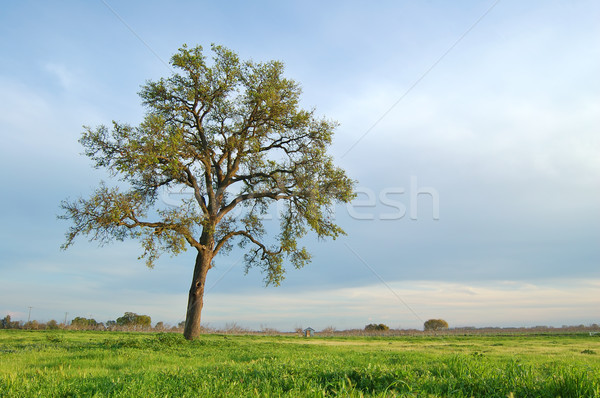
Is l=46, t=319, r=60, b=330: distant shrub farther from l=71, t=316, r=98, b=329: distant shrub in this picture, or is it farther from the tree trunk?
Answer: the tree trunk

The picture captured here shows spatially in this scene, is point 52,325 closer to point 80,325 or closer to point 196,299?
point 80,325

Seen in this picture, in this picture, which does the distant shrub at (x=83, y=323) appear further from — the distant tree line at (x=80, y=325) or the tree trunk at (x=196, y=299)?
the tree trunk at (x=196, y=299)

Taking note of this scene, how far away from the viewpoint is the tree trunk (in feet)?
71.7

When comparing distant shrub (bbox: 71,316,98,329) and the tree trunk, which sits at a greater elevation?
the tree trunk

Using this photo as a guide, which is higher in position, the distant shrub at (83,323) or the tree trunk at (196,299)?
the tree trunk at (196,299)

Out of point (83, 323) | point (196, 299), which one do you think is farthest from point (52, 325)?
point (196, 299)

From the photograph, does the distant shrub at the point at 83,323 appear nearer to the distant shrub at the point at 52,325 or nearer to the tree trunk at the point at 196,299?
the distant shrub at the point at 52,325

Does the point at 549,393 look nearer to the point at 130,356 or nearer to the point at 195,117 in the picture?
the point at 130,356

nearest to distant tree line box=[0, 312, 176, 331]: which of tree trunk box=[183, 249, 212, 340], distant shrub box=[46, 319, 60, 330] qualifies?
distant shrub box=[46, 319, 60, 330]

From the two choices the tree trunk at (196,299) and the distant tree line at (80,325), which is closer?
the tree trunk at (196,299)

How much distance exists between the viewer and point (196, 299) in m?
22.0

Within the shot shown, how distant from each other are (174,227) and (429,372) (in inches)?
669

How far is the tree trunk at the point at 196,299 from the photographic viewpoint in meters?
21.9

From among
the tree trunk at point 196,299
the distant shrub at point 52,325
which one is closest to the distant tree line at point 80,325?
the distant shrub at point 52,325
